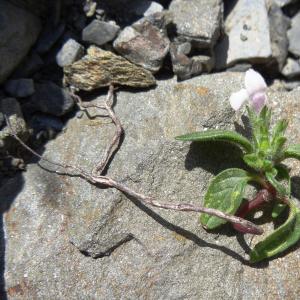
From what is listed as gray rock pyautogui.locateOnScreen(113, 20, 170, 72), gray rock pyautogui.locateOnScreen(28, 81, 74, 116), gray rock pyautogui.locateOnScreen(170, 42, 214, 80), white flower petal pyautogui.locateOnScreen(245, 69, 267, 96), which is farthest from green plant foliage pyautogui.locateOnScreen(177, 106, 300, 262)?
gray rock pyautogui.locateOnScreen(28, 81, 74, 116)

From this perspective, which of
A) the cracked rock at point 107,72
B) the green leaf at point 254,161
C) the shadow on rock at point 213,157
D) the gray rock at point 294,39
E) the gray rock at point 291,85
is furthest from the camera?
the gray rock at point 294,39

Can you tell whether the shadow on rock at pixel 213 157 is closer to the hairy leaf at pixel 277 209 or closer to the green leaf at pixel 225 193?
the green leaf at pixel 225 193

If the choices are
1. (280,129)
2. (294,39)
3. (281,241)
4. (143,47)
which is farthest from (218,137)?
(294,39)

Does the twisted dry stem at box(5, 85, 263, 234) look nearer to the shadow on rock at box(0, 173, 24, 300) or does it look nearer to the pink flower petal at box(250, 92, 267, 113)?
the shadow on rock at box(0, 173, 24, 300)

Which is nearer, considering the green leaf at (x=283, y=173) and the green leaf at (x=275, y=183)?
the green leaf at (x=275, y=183)

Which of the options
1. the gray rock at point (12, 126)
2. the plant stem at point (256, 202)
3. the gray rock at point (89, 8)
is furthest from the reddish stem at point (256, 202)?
the gray rock at point (89, 8)

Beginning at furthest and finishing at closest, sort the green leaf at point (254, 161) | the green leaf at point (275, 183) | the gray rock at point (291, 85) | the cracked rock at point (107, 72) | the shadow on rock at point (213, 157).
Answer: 1. the gray rock at point (291, 85)
2. the cracked rock at point (107, 72)
3. the shadow on rock at point (213, 157)
4. the green leaf at point (254, 161)
5. the green leaf at point (275, 183)

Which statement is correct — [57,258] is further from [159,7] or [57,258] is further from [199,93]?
[159,7]
